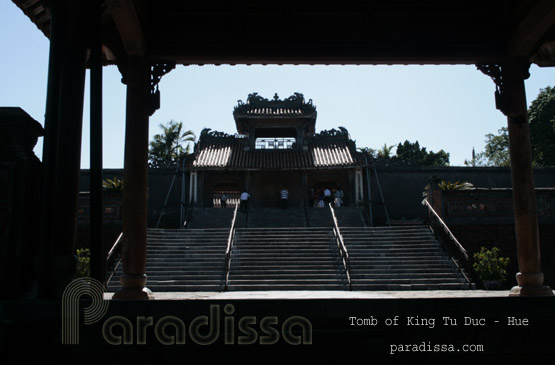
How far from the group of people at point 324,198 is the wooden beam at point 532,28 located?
59.4ft

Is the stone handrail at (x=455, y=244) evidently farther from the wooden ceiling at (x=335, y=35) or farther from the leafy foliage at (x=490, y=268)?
the wooden ceiling at (x=335, y=35)

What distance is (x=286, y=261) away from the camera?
1498cm

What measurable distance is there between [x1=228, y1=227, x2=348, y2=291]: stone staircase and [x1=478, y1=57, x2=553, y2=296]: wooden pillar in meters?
6.77

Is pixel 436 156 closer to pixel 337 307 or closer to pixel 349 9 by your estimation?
pixel 349 9

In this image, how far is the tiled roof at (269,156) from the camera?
1031 inches

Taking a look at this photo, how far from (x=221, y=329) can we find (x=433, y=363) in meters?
1.41

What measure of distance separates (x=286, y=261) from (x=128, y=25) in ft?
33.8

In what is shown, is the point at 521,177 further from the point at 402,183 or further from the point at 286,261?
the point at 402,183

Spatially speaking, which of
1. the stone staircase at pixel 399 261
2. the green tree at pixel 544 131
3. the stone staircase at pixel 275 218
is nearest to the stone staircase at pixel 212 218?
the stone staircase at pixel 275 218

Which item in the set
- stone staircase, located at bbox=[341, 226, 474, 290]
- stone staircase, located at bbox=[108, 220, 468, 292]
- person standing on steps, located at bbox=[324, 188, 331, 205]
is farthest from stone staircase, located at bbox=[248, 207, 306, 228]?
stone staircase, located at bbox=[341, 226, 474, 290]

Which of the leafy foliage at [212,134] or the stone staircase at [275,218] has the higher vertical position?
the leafy foliage at [212,134]

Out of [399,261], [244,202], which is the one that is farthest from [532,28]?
[244,202]
